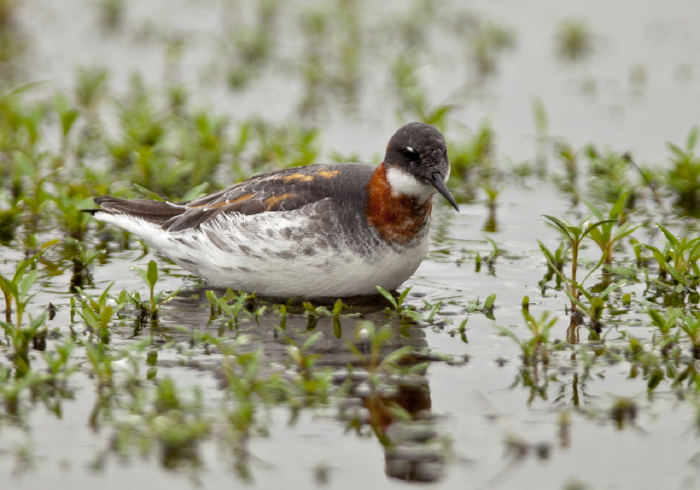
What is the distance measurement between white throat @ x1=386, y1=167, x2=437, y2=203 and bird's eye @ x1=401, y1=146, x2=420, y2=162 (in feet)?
0.36

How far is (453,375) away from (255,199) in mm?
2199

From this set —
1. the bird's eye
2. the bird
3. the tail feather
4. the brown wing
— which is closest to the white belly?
the bird

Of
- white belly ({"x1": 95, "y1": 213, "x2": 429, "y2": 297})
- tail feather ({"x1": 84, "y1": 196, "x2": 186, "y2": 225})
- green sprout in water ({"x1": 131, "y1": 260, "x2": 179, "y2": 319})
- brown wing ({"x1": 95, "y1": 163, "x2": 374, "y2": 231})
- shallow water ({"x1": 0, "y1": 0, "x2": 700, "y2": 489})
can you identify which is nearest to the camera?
shallow water ({"x1": 0, "y1": 0, "x2": 700, "y2": 489})

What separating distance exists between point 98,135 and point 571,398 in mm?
6473

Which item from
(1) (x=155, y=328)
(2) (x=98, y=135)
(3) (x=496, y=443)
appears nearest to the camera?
(3) (x=496, y=443)

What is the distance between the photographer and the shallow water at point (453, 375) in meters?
4.93

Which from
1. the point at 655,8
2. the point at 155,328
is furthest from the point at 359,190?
the point at 655,8

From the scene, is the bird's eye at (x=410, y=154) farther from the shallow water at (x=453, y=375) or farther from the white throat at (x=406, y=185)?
the shallow water at (x=453, y=375)

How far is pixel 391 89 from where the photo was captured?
12.5 meters

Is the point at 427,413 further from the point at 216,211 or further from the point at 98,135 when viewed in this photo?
the point at 98,135

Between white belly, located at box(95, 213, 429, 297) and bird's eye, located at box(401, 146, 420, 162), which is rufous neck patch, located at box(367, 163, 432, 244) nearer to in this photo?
white belly, located at box(95, 213, 429, 297)

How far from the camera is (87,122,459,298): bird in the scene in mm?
6957

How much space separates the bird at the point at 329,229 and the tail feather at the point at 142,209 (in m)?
0.24

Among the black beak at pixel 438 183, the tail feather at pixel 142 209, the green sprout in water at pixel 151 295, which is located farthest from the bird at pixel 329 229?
the green sprout in water at pixel 151 295
